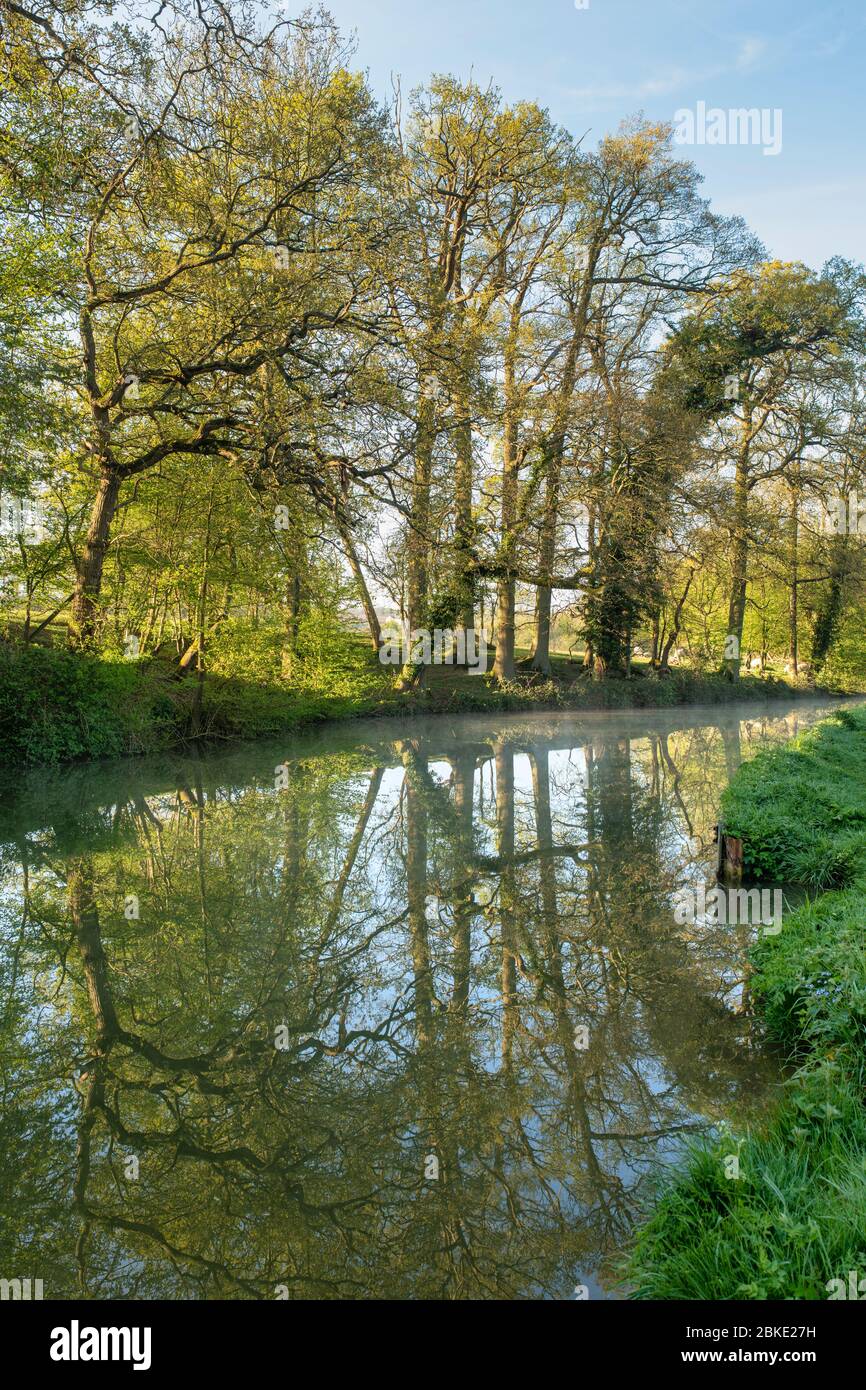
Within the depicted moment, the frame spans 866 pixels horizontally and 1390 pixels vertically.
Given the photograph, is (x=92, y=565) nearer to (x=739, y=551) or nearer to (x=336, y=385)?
(x=336, y=385)

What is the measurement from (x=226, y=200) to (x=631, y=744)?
1289 cm

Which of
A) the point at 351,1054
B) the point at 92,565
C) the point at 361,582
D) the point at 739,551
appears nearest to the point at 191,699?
the point at 92,565

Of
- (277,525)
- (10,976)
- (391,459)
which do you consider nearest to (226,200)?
(391,459)

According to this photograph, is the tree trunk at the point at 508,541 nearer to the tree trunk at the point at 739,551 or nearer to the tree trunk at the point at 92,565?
the tree trunk at the point at 739,551

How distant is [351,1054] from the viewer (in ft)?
13.5

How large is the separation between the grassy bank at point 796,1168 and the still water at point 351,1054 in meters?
0.23

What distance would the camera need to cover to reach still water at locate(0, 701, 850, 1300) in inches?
109

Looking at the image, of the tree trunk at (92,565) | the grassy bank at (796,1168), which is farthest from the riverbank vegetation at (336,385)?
the grassy bank at (796,1168)

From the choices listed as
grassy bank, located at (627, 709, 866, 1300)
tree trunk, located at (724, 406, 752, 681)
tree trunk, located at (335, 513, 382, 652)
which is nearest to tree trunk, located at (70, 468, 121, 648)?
tree trunk, located at (335, 513, 382, 652)

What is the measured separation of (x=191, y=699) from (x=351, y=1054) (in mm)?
13860

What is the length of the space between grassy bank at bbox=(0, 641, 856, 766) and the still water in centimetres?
429

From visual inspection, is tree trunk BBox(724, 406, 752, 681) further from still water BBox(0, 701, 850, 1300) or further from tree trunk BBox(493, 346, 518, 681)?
still water BBox(0, 701, 850, 1300)

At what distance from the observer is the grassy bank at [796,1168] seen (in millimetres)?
2273
